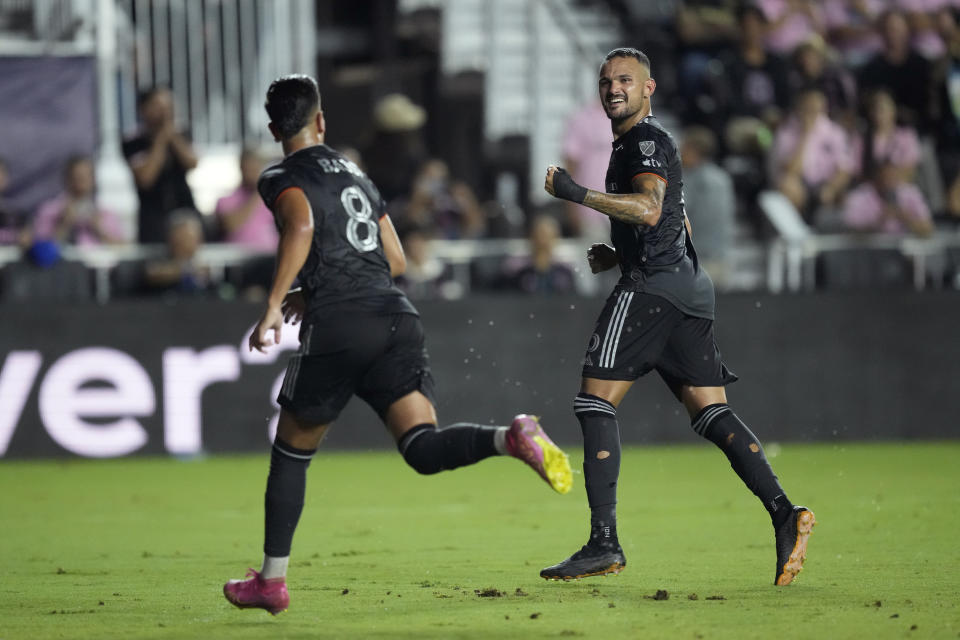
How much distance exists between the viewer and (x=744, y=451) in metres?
6.66

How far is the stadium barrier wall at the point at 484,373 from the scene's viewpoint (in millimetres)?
12875

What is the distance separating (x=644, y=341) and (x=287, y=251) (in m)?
1.59

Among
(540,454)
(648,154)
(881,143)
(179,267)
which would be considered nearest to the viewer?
(540,454)

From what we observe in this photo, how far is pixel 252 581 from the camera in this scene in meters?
5.96

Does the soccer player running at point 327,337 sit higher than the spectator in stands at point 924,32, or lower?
lower

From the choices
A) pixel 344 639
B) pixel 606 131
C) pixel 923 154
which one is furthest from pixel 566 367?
pixel 344 639

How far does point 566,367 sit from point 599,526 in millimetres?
6800

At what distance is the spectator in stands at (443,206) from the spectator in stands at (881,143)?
395 cm

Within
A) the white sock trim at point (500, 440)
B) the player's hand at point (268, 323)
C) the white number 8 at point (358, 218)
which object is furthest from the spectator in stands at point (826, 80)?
the player's hand at point (268, 323)

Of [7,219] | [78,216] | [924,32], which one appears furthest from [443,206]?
[924,32]

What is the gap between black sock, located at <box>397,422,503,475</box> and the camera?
596cm

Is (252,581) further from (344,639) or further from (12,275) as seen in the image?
(12,275)

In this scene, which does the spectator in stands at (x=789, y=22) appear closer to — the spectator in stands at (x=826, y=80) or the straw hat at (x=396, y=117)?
the spectator in stands at (x=826, y=80)

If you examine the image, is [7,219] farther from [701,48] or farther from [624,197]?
[624,197]
